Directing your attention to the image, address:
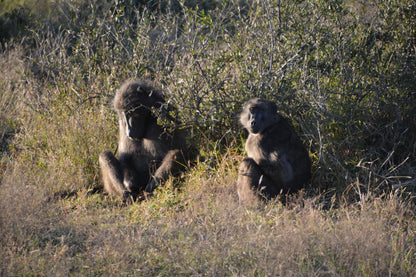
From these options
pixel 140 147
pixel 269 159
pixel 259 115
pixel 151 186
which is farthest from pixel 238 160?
pixel 140 147

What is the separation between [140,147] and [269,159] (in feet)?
5.51

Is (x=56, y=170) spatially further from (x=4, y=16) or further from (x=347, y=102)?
(x=4, y=16)

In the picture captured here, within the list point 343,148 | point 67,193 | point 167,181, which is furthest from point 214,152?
point 67,193

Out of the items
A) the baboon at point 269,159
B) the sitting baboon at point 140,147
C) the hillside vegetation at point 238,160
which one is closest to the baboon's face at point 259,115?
the baboon at point 269,159

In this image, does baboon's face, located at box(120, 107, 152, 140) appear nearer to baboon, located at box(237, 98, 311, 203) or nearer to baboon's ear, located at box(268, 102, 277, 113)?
baboon, located at box(237, 98, 311, 203)

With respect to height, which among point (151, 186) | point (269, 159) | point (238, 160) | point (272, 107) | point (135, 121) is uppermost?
point (272, 107)

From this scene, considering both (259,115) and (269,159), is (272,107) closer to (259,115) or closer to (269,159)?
(259,115)

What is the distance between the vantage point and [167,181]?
539 centimetres

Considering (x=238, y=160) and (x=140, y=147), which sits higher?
(x=140, y=147)

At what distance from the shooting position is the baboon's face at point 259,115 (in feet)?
15.2

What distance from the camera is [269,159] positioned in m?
4.70

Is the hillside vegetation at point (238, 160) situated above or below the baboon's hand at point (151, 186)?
above

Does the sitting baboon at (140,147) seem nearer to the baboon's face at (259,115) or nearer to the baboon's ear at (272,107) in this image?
the baboon's face at (259,115)

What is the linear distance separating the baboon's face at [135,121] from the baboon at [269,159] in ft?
4.19
